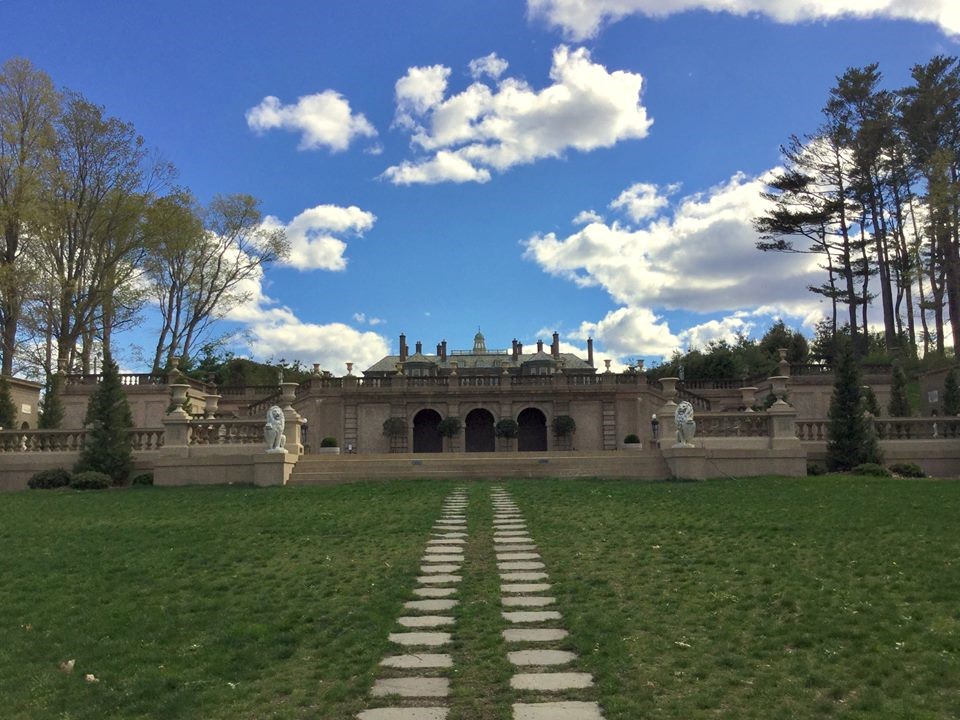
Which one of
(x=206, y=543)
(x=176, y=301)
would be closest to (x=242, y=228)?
(x=176, y=301)

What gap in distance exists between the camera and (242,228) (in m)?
46.3

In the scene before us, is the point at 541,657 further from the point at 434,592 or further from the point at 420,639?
the point at 434,592

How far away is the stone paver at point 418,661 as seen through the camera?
612 cm

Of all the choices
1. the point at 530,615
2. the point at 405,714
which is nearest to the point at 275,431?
the point at 530,615

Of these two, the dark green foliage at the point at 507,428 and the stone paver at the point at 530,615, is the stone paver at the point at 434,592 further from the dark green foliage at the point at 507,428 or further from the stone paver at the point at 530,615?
the dark green foliage at the point at 507,428

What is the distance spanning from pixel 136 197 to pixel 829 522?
35.1 metres

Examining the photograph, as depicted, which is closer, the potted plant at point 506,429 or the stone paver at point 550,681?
the stone paver at point 550,681

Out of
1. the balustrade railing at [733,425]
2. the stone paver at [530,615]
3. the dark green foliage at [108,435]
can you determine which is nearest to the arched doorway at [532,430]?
the balustrade railing at [733,425]

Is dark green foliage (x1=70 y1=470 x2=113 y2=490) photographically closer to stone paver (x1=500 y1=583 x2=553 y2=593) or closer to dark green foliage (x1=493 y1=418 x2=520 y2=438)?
stone paver (x1=500 y1=583 x2=553 y2=593)

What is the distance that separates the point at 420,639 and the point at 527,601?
1.68 meters

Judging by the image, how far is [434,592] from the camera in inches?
341

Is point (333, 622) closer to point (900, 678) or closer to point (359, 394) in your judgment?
point (900, 678)

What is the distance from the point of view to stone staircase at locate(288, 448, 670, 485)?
22297 mm

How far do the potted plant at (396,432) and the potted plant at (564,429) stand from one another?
27.4 ft
